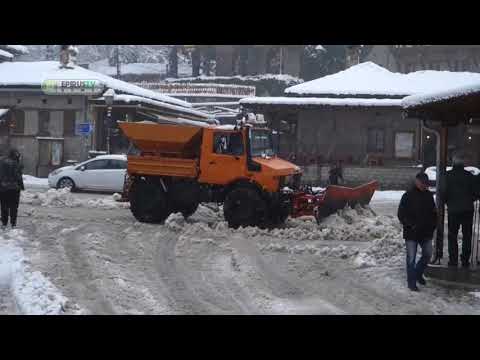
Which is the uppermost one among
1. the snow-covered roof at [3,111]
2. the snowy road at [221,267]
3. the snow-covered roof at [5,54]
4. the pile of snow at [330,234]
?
the snow-covered roof at [5,54]

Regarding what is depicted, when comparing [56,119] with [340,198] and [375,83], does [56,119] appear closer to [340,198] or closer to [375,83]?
[375,83]

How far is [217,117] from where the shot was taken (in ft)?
139

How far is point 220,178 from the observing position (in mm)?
15031

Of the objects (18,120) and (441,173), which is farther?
(18,120)

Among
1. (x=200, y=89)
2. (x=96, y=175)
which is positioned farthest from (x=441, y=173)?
(x=200, y=89)

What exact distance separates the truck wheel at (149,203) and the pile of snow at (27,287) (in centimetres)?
433

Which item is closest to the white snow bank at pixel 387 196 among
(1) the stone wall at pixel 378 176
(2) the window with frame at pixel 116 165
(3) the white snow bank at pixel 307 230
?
(1) the stone wall at pixel 378 176

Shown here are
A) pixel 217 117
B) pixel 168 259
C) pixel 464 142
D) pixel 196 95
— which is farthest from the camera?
pixel 196 95

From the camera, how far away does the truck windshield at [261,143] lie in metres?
15.1

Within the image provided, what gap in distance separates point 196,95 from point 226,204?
33.4 metres

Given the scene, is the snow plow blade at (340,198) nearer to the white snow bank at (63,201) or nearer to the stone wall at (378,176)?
the white snow bank at (63,201)

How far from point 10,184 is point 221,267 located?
18.3ft

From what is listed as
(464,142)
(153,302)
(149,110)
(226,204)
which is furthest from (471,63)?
(153,302)

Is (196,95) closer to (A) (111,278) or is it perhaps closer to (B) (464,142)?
(B) (464,142)
